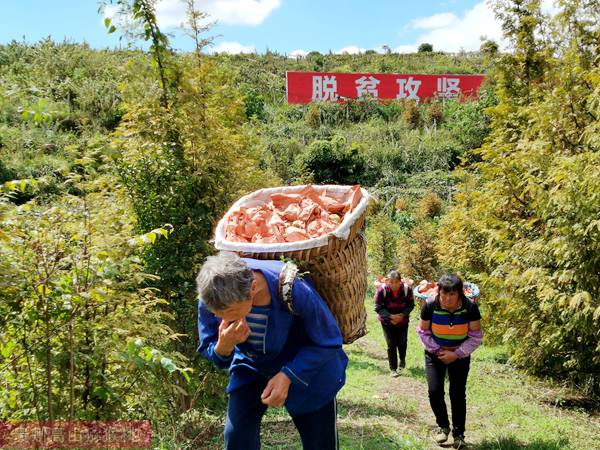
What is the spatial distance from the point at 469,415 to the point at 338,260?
4655mm

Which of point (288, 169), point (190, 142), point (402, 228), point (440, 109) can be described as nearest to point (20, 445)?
point (190, 142)

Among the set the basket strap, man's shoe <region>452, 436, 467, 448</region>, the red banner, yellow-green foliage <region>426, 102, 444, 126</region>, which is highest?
the red banner

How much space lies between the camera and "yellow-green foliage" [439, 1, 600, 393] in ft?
21.0

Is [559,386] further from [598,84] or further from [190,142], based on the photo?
[190,142]

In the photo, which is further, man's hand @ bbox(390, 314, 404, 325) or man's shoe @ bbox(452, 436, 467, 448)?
man's hand @ bbox(390, 314, 404, 325)

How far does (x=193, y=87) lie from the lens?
5195 mm

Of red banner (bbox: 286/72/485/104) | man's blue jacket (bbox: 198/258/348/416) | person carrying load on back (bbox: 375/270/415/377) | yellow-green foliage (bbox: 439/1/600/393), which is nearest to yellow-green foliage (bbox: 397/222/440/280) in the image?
yellow-green foliage (bbox: 439/1/600/393)

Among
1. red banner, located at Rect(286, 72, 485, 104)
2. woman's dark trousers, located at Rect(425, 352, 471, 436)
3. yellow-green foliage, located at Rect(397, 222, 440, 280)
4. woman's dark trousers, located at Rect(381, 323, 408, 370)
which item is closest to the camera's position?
woman's dark trousers, located at Rect(425, 352, 471, 436)

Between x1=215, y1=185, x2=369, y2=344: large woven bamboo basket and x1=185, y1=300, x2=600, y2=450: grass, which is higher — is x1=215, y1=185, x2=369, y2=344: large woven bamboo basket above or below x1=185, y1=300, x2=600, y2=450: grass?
above

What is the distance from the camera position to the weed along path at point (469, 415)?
542 centimetres

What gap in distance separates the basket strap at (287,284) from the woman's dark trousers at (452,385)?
302 cm

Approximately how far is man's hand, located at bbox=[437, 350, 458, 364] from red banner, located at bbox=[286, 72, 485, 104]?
29.6m

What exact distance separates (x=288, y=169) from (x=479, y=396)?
2041 cm

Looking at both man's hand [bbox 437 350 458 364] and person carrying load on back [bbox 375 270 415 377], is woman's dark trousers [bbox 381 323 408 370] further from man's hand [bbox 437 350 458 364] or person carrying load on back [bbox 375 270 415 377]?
man's hand [bbox 437 350 458 364]
